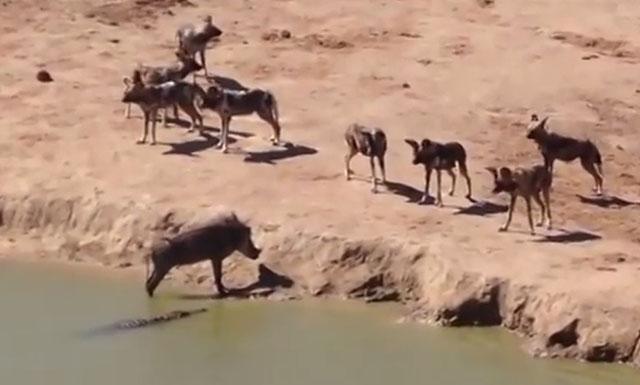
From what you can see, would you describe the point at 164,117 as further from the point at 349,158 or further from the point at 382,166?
the point at 382,166

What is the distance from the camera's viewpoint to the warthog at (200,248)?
838 inches

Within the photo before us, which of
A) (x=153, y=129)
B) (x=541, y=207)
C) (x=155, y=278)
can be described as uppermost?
(x=541, y=207)

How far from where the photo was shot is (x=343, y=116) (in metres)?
26.0

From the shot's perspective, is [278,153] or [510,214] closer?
[510,214]

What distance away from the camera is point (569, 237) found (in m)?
22.1

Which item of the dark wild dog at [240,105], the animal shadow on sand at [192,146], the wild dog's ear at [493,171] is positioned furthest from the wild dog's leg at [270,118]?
the wild dog's ear at [493,171]

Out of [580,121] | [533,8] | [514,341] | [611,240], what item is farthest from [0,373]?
[533,8]

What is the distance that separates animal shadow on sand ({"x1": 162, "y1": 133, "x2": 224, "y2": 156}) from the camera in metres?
24.6

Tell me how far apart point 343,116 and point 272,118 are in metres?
1.42

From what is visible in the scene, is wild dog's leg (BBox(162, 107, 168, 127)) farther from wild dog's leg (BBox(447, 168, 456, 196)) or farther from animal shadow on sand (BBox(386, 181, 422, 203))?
wild dog's leg (BBox(447, 168, 456, 196))

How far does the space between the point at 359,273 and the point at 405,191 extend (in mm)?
2150

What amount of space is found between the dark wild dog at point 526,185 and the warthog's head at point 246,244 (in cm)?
261

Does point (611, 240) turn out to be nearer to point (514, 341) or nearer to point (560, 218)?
point (560, 218)

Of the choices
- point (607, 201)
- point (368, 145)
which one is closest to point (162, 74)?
point (368, 145)
